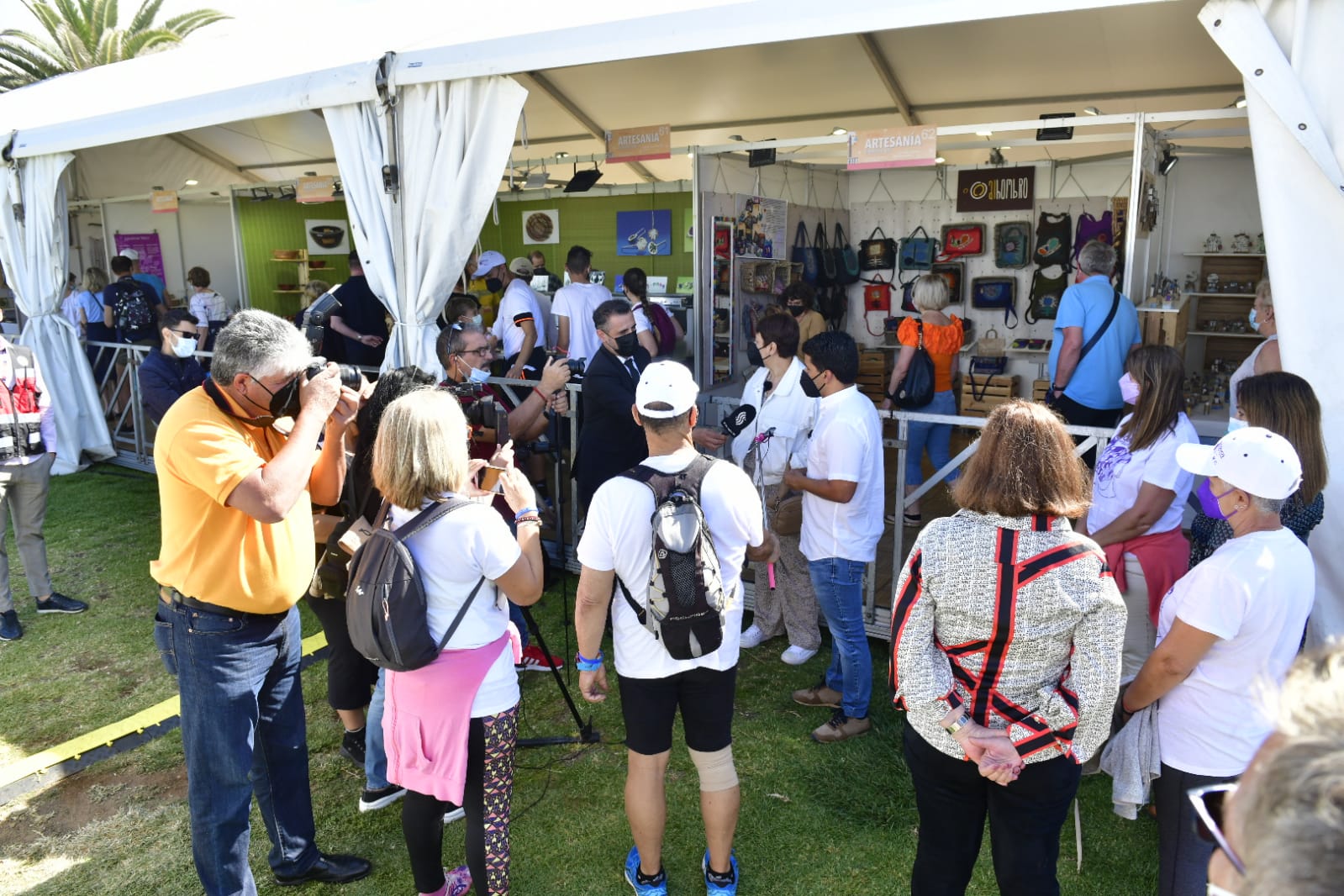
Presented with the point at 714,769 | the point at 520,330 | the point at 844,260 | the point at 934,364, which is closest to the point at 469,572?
the point at 714,769

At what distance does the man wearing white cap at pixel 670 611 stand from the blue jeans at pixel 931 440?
3435mm

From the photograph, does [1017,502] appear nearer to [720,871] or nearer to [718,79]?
[720,871]

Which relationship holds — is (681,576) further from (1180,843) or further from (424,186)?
(424,186)

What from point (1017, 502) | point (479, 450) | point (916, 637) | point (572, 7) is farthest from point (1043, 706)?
point (572, 7)

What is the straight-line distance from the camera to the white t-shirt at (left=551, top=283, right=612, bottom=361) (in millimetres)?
7031

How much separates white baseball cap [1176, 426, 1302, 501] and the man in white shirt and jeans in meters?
1.39

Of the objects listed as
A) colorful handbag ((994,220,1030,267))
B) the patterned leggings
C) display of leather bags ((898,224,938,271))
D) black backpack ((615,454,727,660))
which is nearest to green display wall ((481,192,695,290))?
display of leather bags ((898,224,938,271))

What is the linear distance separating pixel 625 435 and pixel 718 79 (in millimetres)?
4131

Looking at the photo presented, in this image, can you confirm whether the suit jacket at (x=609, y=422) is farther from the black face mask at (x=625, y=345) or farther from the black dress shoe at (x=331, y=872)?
the black dress shoe at (x=331, y=872)

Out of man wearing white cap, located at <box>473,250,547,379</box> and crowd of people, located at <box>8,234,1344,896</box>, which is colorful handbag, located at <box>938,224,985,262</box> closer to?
man wearing white cap, located at <box>473,250,547,379</box>

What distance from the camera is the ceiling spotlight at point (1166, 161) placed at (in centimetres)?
660

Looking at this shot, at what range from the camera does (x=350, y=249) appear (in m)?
12.2

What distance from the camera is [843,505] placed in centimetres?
345

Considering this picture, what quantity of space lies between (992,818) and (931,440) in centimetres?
405
